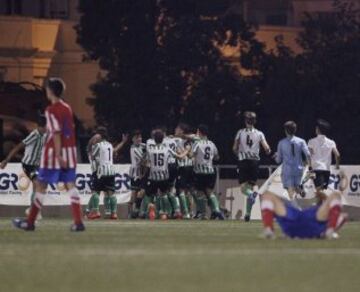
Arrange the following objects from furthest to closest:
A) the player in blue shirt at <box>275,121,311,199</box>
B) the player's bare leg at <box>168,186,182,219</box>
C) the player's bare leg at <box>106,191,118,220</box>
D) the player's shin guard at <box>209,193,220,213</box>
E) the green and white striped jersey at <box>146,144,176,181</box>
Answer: the green and white striped jersey at <box>146,144,176,181</box>, the player's bare leg at <box>168,186,182,219</box>, the player's shin guard at <box>209,193,220,213</box>, the player's bare leg at <box>106,191,118,220</box>, the player in blue shirt at <box>275,121,311,199</box>

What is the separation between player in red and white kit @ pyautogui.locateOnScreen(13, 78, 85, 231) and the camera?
77.7 feet

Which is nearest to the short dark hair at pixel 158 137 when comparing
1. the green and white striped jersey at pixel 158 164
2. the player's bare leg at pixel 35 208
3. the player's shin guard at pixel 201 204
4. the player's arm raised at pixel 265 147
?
the green and white striped jersey at pixel 158 164

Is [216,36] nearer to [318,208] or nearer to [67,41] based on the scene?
[67,41]

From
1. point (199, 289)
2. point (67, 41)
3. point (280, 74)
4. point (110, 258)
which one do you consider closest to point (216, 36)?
point (280, 74)

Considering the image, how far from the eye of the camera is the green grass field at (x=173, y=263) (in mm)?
15156

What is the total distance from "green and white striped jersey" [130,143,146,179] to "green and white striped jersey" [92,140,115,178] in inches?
54.4

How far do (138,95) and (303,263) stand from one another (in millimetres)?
39707

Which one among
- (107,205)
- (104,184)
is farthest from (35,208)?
(104,184)

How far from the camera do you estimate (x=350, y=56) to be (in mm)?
57812

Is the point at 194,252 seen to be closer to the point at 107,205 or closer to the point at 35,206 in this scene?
the point at 35,206

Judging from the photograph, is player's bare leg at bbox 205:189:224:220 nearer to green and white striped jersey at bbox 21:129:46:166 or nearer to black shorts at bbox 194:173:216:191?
black shorts at bbox 194:173:216:191

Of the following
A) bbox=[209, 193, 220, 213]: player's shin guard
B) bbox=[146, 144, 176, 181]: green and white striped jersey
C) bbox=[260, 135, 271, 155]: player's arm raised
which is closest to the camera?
bbox=[260, 135, 271, 155]: player's arm raised

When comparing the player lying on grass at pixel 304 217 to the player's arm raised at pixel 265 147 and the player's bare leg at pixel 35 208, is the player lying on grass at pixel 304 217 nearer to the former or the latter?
the player's bare leg at pixel 35 208

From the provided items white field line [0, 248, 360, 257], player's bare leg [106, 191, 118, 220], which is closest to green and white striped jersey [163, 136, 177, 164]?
player's bare leg [106, 191, 118, 220]
